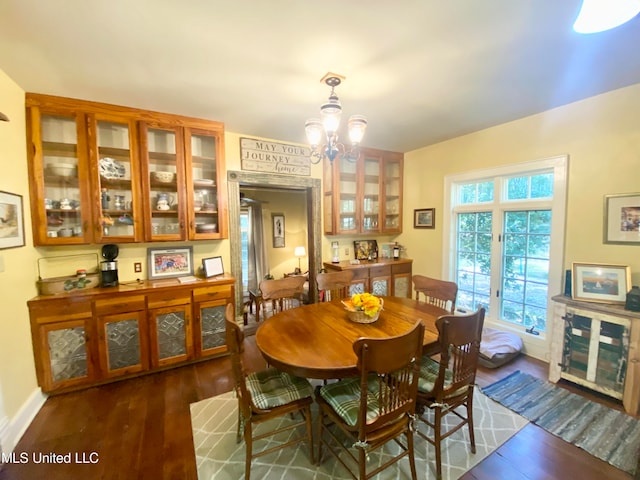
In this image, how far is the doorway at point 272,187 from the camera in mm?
3260

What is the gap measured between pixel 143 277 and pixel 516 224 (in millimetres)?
4231

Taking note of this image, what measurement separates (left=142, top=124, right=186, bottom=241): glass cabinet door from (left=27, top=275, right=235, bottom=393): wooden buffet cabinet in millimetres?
563

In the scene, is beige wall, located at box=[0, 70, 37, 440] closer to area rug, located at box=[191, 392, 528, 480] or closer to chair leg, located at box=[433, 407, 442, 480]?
area rug, located at box=[191, 392, 528, 480]

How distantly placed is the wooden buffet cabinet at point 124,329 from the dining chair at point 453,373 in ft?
7.14

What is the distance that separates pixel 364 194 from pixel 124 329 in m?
3.30

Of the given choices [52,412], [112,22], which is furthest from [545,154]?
[52,412]

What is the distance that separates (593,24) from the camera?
140cm

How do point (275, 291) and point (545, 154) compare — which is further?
point (545, 154)

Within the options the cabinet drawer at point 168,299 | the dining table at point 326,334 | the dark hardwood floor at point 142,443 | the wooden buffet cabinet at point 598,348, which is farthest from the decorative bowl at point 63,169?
the wooden buffet cabinet at point 598,348

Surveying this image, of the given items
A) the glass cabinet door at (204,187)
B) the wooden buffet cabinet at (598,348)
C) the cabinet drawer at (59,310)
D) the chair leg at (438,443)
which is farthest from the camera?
the glass cabinet door at (204,187)

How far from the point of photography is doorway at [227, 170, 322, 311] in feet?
10.7

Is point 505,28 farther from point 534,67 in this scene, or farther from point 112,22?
point 112,22

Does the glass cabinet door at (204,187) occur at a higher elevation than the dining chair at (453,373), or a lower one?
higher

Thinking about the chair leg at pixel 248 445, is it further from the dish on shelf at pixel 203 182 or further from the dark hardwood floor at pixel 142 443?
the dish on shelf at pixel 203 182
